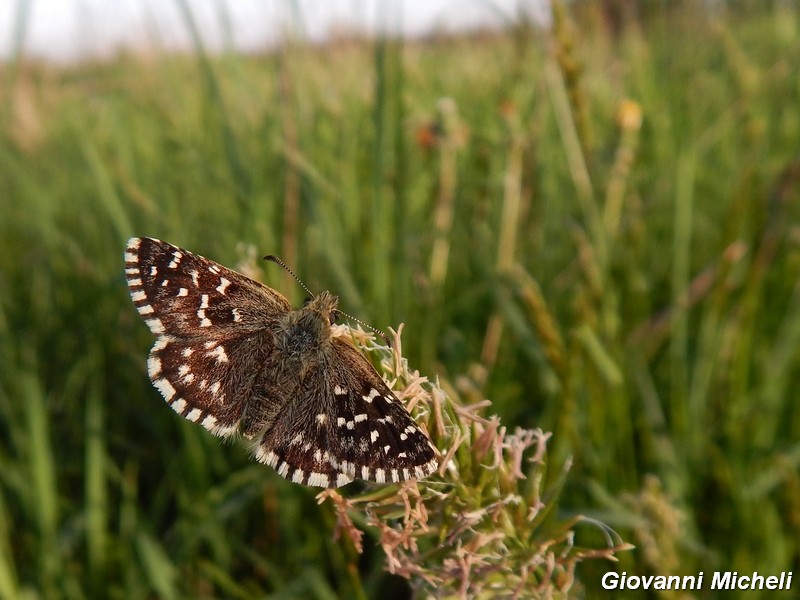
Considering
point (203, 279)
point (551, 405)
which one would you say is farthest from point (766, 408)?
point (203, 279)

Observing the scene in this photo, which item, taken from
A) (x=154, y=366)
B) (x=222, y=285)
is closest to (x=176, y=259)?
(x=222, y=285)

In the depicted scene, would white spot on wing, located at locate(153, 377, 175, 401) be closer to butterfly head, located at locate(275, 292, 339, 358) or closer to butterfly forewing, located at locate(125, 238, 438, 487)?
butterfly forewing, located at locate(125, 238, 438, 487)

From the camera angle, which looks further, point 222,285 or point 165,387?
point 222,285

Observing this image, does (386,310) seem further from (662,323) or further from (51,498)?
(51,498)

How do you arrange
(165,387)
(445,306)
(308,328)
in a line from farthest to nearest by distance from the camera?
1. (445,306)
2. (308,328)
3. (165,387)

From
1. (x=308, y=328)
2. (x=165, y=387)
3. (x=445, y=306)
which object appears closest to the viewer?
(x=165, y=387)

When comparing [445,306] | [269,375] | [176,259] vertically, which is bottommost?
[445,306]

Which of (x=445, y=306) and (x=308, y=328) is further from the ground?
(x=308, y=328)

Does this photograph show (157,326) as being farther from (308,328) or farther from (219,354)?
(308,328)
